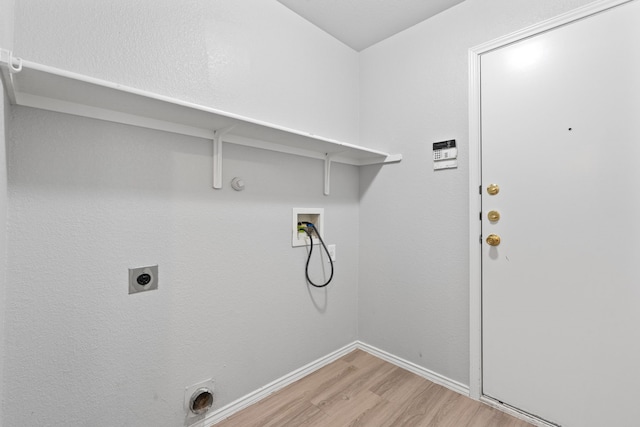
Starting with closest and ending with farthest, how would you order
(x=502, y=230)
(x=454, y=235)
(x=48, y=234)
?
(x=48, y=234), (x=502, y=230), (x=454, y=235)

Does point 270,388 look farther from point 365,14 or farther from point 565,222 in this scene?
point 365,14

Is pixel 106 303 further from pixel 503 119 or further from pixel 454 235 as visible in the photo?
pixel 503 119

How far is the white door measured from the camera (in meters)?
1.19

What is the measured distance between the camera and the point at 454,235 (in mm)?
1695

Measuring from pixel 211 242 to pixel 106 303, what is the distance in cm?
48

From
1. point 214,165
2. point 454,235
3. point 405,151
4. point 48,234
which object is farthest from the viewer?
point 405,151

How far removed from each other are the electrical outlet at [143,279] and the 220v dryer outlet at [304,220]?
0.77 meters

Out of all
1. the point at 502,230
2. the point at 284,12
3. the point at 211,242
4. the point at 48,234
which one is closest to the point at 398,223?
the point at 502,230

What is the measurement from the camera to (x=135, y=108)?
3.62ft

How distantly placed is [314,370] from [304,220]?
101 centimetres

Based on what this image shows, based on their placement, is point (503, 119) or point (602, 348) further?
point (503, 119)

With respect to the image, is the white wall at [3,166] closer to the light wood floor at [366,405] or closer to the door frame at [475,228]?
the light wood floor at [366,405]

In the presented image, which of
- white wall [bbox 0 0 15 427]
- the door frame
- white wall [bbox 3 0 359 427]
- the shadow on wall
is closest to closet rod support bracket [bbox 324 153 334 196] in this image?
white wall [bbox 3 0 359 427]

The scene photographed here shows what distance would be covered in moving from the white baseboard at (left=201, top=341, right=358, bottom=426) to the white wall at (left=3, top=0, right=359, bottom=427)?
0.14ft
